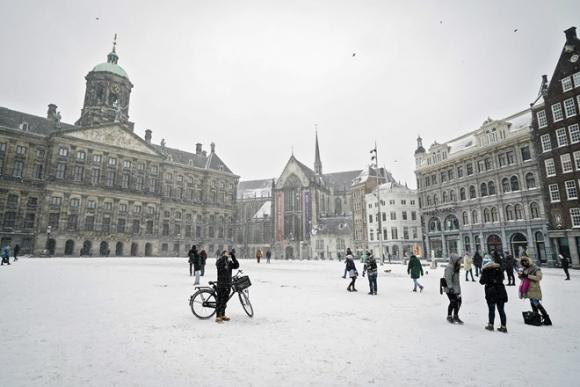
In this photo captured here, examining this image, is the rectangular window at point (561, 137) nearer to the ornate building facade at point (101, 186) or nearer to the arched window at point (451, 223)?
the arched window at point (451, 223)

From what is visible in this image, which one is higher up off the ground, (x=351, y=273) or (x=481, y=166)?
(x=481, y=166)

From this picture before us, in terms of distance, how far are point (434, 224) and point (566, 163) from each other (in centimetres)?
1842

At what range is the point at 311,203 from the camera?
7812 centimetres

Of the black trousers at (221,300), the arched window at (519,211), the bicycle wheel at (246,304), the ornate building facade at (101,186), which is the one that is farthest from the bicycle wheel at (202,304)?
the ornate building facade at (101,186)

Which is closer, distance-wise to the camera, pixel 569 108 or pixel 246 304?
pixel 246 304

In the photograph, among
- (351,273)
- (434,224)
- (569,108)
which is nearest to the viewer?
(351,273)

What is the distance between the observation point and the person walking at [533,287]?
8008 mm

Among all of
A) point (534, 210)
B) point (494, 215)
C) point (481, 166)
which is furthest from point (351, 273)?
point (481, 166)

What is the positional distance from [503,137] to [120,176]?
60.5 metres

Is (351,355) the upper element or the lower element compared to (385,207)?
lower

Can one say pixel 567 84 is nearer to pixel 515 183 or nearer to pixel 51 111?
pixel 515 183

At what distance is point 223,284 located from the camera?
8.27 meters

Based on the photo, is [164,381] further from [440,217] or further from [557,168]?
[440,217]

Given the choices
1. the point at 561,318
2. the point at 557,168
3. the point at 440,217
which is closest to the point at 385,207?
the point at 440,217
